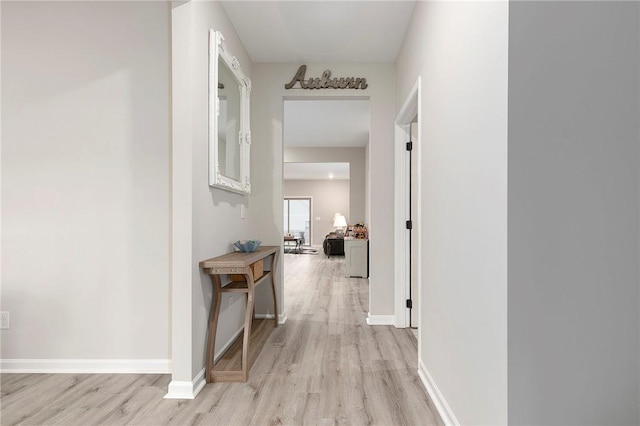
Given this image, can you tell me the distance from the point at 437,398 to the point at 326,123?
16.8ft

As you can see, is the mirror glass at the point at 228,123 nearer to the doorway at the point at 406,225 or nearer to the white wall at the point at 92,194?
the white wall at the point at 92,194

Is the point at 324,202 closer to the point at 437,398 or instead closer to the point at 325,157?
the point at 325,157

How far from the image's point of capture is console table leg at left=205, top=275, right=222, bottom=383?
2361 mm

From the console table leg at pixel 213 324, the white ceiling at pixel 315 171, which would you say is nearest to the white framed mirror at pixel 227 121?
the console table leg at pixel 213 324

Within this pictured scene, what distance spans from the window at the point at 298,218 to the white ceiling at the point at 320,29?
36.2ft

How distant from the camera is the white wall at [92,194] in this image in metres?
2.49

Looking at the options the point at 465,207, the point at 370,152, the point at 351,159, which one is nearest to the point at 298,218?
the point at 351,159

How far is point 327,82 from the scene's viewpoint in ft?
12.2

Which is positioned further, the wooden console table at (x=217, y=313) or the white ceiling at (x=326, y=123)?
the white ceiling at (x=326, y=123)
